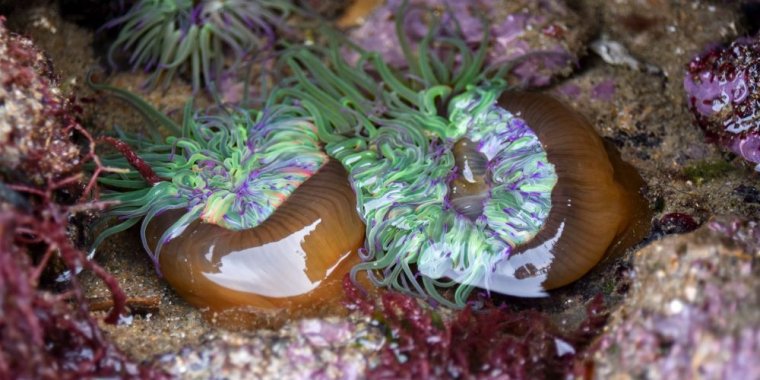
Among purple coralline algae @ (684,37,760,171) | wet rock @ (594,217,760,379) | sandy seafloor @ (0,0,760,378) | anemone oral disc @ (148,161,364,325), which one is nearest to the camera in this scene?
wet rock @ (594,217,760,379)

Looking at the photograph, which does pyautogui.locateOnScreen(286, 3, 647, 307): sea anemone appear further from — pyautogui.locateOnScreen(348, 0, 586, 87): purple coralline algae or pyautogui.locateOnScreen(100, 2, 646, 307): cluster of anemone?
pyautogui.locateOnScreen(348, 0, 586, 87): purple coralline algae

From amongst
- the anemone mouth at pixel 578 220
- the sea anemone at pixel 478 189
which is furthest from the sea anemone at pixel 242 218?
the anemone mouth at pixel 578 220

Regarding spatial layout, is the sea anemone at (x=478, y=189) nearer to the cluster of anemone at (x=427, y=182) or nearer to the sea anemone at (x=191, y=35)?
the cluster of anemone at (x=427, y=182)

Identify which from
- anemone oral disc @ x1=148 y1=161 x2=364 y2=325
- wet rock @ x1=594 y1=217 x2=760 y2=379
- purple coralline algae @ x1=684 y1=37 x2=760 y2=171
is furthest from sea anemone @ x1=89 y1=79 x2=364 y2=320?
purple coralline algae @ x1=684 y1=37 x2=760 y2=171

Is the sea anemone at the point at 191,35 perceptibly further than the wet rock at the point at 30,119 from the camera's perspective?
Yes

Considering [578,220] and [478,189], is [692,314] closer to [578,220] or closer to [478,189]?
[578,220]

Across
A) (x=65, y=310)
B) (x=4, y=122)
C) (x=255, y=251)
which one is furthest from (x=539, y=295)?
(x=4, y=122)
